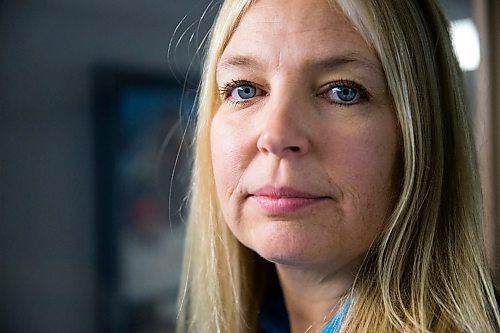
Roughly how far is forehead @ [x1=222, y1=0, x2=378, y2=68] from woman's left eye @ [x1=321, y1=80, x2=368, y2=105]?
4 cm

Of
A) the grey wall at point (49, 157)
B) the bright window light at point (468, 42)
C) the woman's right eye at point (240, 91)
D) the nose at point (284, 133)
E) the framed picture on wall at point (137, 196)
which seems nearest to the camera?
the nose at point (284, 133)

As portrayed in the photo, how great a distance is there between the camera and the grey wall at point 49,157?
162cm

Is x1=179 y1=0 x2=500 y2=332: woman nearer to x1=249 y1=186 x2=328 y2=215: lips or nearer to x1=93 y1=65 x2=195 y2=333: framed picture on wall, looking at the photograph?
x1=249 y1=186 x2=328 y2=215: lips

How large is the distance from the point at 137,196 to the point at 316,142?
108cm

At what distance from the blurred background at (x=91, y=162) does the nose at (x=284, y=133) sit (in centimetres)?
70

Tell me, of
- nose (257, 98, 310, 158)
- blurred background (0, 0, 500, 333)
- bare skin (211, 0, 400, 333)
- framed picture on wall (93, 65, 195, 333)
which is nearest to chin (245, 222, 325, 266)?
bare skin (211, 0, 400, 333)

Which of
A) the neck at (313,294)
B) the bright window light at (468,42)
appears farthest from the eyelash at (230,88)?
the bright window light at (468,42)

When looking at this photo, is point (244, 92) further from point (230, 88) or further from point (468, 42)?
point (468, 42)

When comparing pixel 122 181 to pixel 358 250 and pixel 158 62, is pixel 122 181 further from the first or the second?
pixel 358 250

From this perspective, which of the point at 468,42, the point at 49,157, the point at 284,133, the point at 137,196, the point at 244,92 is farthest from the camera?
the point at 468,42

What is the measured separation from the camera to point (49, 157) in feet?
5.50

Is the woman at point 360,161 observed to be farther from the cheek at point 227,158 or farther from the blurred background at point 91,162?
the blurred background at point 91,162

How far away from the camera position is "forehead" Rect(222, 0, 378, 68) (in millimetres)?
864

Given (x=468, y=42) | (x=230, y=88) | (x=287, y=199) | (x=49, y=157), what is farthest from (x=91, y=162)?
(x=468, y=42)
